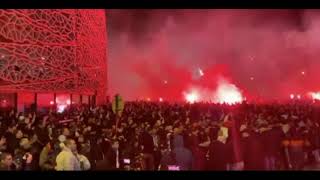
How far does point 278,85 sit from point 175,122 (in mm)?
1745

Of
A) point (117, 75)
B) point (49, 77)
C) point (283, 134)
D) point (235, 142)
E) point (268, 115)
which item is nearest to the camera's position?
point (235, 142)

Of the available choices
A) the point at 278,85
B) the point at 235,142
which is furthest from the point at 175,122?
the point at 278,85

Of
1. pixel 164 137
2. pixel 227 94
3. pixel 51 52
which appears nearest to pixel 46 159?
pixel 164 137

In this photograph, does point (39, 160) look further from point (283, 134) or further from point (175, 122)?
point (283, 134)

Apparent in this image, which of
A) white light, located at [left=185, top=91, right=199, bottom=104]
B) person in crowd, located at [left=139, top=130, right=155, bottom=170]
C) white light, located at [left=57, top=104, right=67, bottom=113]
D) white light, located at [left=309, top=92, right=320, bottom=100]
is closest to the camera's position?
person in crowd, located at [left=139, top=130, right=155, bottom=170]

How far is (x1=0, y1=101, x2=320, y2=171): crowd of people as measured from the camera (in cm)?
637

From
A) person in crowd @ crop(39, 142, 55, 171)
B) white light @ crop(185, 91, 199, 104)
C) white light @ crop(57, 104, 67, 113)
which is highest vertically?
white light @ crop(185, 91, 199, 104)

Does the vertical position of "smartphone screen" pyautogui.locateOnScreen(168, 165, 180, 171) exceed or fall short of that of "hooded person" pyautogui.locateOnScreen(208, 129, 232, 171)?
it falls short

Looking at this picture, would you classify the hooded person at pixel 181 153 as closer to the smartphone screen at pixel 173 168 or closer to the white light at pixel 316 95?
the smartphone screen at pixel 173 168

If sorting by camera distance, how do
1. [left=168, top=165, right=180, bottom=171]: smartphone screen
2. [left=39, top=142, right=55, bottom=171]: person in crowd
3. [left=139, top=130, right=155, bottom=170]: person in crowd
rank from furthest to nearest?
1. [left=139, top=130, right=155, bottom=170]: person in crowd
2. [left=39, top=142, right=55, bottom=171]: person in crowd
3. [left=168, top=165, right=180, bottom=171]: smartphone screen

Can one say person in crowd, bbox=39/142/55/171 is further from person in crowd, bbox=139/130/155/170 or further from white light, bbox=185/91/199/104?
white light, bbox=185/91/199/104

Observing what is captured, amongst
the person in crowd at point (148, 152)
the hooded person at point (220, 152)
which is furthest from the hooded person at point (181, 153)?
the person in crowd at point (148, 152)

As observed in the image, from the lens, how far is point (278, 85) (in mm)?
7699

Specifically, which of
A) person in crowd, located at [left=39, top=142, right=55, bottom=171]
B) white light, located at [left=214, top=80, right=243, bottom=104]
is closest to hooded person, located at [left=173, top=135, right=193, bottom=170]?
person in crowd, located at [left=39, top=142, right=55, bottom=171]
